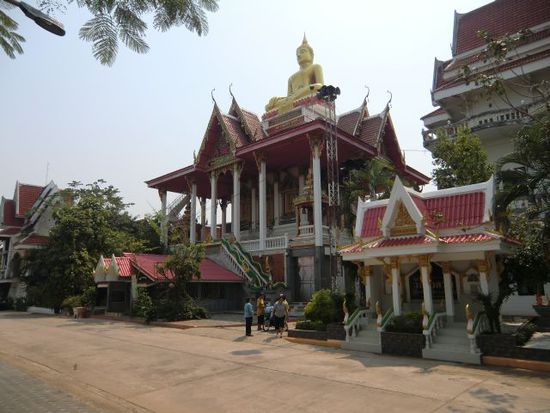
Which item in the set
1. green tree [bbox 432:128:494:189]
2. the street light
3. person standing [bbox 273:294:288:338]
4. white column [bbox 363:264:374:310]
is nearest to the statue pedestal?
green tree [bbox 432:128:494:189]

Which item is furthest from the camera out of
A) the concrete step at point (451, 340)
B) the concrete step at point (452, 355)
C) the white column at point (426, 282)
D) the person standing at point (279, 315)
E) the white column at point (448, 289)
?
the person standing at point (279, 315)

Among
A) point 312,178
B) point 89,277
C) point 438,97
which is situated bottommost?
point 89,277

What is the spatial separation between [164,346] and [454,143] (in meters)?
14.1

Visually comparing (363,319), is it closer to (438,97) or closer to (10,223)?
(438,97)

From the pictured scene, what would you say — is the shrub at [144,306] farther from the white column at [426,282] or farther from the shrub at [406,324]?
the white column at [426,282]

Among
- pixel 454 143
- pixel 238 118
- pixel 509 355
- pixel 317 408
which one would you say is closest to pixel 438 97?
pixel 454 143

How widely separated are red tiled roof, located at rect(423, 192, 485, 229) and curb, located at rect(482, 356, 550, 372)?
3646 millimetres

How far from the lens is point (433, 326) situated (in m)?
11.4

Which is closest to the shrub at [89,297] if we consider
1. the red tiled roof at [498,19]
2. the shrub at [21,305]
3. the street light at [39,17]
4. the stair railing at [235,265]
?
the stair railing at [235,265]

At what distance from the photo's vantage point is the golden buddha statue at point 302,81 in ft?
104

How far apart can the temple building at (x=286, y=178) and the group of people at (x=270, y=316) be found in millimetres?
3385

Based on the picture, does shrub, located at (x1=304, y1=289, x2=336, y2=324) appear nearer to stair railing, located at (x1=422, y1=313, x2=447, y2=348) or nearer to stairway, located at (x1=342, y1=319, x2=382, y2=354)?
stairway, located at (x1=342, y1=319, x2=382, y2=354)

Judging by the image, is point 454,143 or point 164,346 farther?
point 454,143

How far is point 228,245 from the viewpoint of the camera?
24.9 metres
